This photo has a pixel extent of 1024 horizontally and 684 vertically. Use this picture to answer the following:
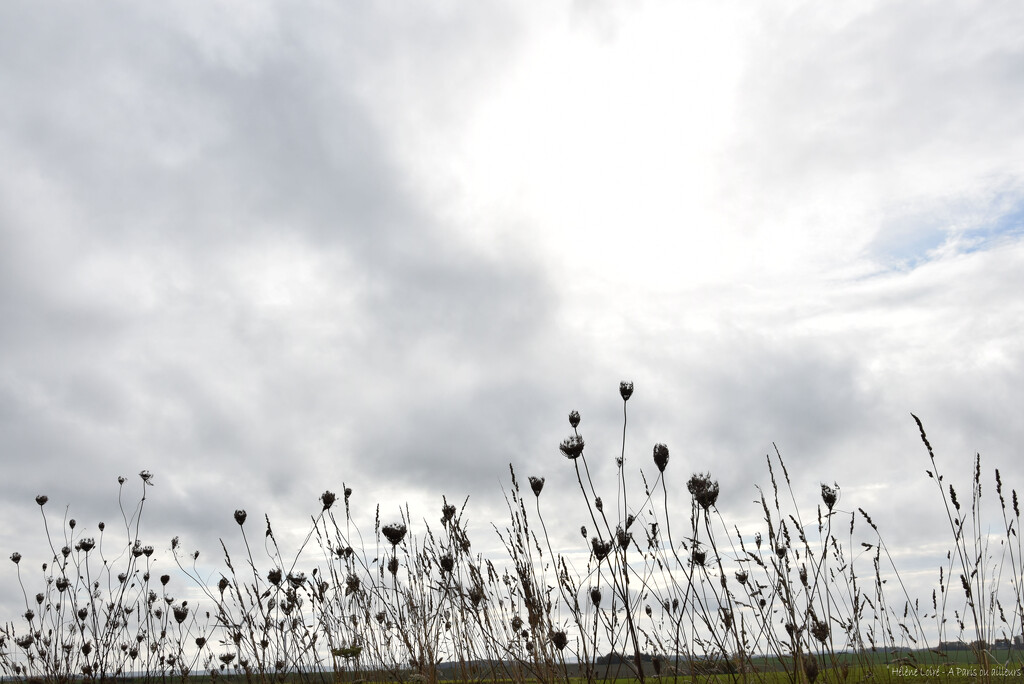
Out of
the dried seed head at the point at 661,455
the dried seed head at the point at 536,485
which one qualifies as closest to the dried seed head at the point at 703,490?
the dried seed head at the point at 661,455

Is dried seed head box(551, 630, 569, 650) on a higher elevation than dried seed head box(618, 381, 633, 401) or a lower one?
lower

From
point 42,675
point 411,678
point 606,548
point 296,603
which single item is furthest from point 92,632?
point 606,548

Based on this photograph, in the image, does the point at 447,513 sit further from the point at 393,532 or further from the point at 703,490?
the point at 703,490

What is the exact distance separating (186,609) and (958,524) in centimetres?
502

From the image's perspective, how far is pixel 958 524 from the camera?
3.51 meters

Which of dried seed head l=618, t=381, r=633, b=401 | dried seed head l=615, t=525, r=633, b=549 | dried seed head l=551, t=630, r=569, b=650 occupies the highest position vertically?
dried seed head l=618, t=381, r=633, b=401

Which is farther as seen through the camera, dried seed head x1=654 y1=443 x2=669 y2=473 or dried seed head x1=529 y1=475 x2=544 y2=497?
dried seed head x1=529 y1=475 x2=544 y2=497

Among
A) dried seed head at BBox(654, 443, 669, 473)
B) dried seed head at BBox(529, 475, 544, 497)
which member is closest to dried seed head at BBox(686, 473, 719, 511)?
dried seed head at BBox(654, 443, 669, 473)

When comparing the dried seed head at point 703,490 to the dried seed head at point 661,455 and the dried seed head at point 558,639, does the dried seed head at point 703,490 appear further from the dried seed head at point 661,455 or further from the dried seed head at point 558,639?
the dried seed head at point 558,639

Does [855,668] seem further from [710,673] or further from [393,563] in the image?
[393,563]

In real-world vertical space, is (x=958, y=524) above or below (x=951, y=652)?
above

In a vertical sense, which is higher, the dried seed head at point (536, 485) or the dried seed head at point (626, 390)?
the dried seed head at point (626, 390)

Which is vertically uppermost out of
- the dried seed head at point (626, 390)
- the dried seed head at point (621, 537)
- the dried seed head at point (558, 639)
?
the dried seed head at point (626, 390)

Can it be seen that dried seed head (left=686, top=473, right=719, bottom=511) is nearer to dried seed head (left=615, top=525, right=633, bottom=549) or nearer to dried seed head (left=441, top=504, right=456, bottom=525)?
dried seed head (left=615, top=525, right=633, bottom=549)
